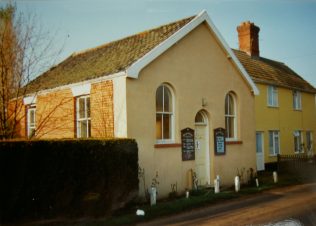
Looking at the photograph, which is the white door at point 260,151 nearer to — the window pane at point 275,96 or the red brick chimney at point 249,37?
the window pane at point 275,96

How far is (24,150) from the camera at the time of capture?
8.75 meters

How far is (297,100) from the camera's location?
28156 millimetres

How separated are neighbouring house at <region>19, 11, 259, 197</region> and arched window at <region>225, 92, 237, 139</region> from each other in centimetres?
5

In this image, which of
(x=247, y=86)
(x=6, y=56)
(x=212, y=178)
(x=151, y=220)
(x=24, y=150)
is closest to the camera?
(x=24, y=150)

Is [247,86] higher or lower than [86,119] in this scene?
higher

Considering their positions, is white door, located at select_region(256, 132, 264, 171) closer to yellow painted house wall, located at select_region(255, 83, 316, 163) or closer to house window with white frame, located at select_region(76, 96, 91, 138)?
yellow painted house wall, located at select_region(255, 83, 316, 163)

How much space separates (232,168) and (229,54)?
201 inches

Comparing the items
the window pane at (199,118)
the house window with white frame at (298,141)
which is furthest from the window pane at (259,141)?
the window pane at (199,118)

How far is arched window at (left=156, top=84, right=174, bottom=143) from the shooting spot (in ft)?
43.7

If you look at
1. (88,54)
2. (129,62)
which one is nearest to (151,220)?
(129,62)

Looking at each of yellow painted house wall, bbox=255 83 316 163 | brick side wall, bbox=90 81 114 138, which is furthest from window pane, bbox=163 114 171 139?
yellow painted house wall, bbox=255 83 316 163

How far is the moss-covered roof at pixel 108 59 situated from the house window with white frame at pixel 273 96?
1169cm

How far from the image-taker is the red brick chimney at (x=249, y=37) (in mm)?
26672

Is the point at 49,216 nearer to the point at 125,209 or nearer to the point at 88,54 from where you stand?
the point at 125,209
